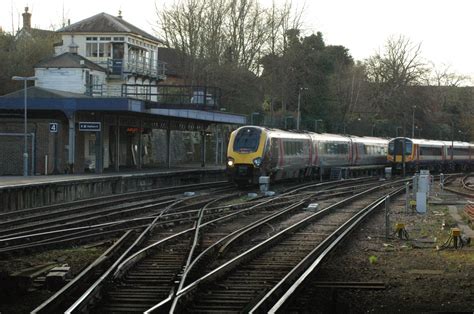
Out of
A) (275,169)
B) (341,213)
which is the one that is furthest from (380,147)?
(341,213)

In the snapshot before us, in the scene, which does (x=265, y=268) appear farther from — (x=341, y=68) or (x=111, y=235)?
(x=341, y=68)

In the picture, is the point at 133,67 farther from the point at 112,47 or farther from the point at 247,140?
the point at 247,140

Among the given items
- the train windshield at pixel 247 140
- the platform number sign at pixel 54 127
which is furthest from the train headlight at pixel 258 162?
the platform number sign at pixel 54 127

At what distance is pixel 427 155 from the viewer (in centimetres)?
6144

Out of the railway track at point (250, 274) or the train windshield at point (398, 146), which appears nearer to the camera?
the railway track at point (250, 274)

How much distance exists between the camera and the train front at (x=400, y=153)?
56812 millimetres

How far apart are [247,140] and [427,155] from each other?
3015 centimetres

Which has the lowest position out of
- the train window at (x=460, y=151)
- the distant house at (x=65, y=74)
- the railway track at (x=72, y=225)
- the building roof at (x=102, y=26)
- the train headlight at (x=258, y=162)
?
the railway track at (x=72, y=225)

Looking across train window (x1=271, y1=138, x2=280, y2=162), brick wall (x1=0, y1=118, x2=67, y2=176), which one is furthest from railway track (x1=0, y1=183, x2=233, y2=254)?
brick wall (x1=0, y1=118, x2=67, y2=176)

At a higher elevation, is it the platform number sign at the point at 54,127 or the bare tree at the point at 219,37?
the bare tree at the point at 219,37

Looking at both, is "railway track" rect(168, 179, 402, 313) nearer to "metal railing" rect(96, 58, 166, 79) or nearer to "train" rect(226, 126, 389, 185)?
"train" rect(226, 126, 389, 185)

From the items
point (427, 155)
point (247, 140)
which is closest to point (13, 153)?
point (247, 140)

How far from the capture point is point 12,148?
3847 cm

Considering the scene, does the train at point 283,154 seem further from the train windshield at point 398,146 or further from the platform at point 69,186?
the train windshield at point 398,146
